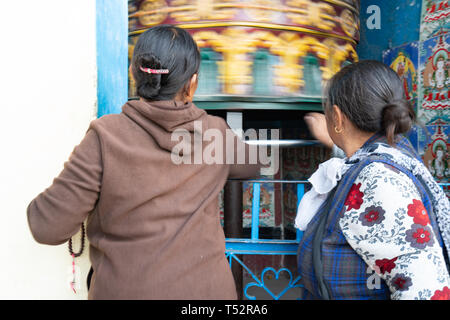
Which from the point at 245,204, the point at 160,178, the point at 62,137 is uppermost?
the point at 62,137

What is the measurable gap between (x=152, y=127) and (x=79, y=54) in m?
0.45

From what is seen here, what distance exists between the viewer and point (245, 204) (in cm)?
371

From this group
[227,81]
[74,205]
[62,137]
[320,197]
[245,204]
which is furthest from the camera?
[245,204]

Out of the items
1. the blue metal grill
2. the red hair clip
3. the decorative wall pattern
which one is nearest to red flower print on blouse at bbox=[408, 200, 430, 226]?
the blue metal grill

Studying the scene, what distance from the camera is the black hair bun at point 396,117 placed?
851 millimetres

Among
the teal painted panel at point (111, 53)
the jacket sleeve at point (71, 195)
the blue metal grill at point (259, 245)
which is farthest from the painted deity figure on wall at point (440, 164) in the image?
the jacket sleeve at point (71, 195)

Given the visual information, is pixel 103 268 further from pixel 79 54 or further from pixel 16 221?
pixel 79 54

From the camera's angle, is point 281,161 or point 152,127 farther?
point 281,161

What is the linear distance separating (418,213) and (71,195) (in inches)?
26.8

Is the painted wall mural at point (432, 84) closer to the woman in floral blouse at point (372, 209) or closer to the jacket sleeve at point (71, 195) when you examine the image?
the woman in floral blouse at point (372, 209)

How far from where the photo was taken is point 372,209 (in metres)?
0.80

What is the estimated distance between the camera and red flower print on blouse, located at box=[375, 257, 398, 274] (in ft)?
2.55

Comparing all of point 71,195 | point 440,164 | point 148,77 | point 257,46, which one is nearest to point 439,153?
point 440,164

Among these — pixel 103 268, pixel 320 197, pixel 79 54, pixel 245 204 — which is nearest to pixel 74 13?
pixel 79 54
